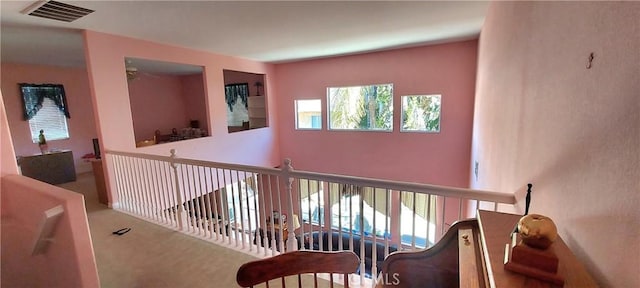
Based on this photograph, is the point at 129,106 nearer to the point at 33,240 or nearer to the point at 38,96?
the point at 33,240

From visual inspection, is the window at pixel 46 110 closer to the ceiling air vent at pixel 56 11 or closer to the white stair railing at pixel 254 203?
the white stair railing at pixel 254 203

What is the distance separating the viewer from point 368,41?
175 inches

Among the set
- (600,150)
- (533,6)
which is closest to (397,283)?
(600,150)

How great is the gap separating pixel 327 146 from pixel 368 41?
8.57 feet

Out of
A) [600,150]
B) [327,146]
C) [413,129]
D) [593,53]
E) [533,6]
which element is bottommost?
[327,146]

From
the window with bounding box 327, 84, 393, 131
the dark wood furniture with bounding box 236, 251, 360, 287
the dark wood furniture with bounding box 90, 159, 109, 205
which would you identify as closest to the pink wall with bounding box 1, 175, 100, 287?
the dark wood furniture with bounding box 236, 251, 360, 287

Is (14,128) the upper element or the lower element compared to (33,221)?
upper

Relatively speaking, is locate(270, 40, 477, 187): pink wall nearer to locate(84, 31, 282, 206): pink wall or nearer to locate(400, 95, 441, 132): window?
locate(400, 95, 441, 132): window

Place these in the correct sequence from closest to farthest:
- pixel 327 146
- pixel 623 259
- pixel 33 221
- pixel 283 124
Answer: pixel 623 259, pixel 33 221, pixel 327 146, pixel 283 124

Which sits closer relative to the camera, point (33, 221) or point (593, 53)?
point (593, 53)

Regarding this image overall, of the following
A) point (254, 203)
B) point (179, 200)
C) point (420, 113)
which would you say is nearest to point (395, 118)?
point (420, 113)

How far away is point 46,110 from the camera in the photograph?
18.4ft

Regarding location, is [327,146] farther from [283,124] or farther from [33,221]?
[33,221]

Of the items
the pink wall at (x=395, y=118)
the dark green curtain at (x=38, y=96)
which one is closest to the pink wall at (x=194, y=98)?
the pink wall at (x=395, y=118)
